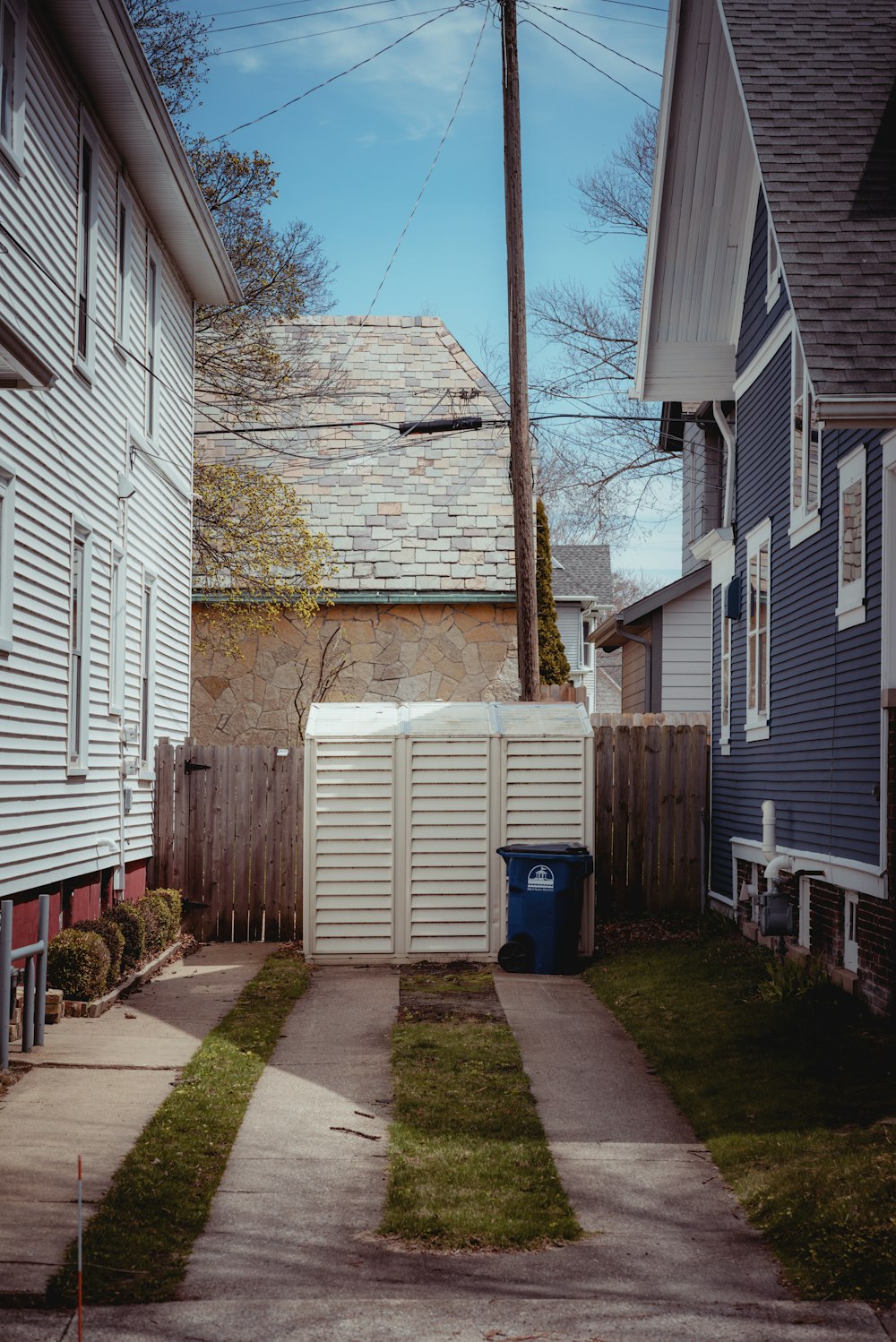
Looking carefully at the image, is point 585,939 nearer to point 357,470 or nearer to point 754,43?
point 754,43

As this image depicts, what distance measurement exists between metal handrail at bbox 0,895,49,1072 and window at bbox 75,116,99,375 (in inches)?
205

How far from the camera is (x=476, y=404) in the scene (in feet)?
73.7

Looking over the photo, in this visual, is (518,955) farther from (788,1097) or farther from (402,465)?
(402,465)

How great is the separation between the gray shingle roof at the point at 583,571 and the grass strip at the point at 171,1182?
36349mm

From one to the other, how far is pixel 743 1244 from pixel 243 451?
18.1 m

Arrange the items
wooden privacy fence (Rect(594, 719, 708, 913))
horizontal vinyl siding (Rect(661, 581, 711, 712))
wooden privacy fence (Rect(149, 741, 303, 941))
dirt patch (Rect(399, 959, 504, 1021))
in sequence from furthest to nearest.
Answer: horizontal vinyl siding (Rect(661, 581, 711, 712)) < wooden privacy fence (Rect(594, 719, 708, 913)) < wooden privacy fence (Rect(149, 741, 303, 941)) < dirt patch (Rect(399, 959, 504, 1021))

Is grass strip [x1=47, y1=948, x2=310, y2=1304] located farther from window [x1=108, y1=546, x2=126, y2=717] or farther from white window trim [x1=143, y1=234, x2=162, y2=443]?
white window trim [x1=143, y1=234, x2=162, y2=443]

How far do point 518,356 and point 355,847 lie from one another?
6191mm

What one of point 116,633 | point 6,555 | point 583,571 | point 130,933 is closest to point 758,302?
point 116,633

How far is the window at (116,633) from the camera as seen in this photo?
13539mm

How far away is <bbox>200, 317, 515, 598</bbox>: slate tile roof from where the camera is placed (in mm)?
21062

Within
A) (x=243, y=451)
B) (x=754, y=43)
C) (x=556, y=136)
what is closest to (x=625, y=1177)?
(x=754, y=43)

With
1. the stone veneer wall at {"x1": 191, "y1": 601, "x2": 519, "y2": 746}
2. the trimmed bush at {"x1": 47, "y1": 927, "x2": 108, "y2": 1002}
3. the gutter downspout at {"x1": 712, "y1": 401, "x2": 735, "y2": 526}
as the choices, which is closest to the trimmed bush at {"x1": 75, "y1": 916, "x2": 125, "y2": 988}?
the trimmed bush at {"x1": 47, "y1": 927, "x2": 108, "y2": 1002}

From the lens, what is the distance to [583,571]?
4912cm
